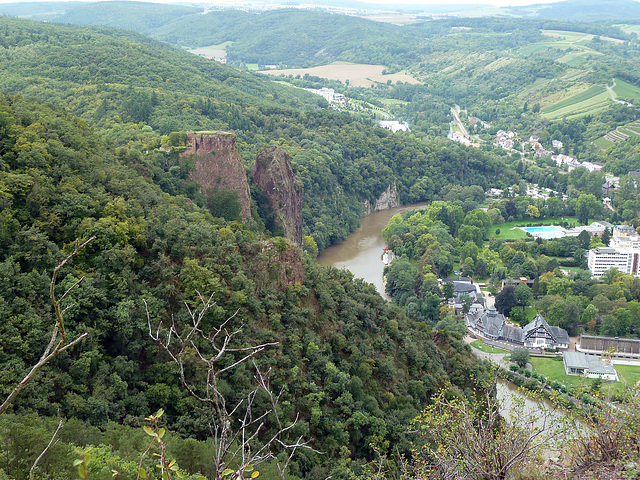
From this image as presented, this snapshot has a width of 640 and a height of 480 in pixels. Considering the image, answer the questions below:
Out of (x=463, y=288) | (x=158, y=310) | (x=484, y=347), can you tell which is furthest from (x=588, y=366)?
(x=158, y=310)

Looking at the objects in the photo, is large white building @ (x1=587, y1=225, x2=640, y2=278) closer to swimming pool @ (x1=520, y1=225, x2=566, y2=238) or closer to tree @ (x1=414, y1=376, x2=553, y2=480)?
swimming pool @ (x1=520, y1=225, x2=566, y2=238)

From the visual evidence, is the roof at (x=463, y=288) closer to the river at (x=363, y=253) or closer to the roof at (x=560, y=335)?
the river at (x=363, y=253)

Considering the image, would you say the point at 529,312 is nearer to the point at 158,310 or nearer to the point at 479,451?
the point at 158,310

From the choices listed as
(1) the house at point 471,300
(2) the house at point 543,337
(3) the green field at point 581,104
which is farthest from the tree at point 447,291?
(3) the green field at point 581,104

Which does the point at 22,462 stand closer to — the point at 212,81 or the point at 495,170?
the point at 212,81

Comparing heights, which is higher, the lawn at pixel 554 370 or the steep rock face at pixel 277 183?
the steep rock face at pixel 277 183

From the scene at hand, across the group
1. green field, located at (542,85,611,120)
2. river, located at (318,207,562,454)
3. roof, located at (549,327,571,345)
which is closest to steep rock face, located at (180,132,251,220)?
river, located at (318,207,562,454)
